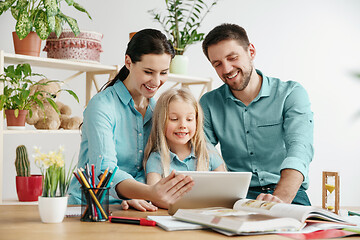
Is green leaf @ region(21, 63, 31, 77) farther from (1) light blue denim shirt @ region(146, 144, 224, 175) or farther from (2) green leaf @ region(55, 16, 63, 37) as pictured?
(1) light blue denim shirt @ region(146, 144, 224, 175)

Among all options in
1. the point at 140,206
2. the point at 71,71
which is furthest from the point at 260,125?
the point at 71,71

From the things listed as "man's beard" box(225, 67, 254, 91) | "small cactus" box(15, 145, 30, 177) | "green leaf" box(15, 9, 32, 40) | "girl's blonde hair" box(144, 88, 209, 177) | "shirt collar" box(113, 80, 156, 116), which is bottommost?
"small cactus" box(15, 145, 30, 177)

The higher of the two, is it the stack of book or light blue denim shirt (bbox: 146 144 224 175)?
light blue denim shirt (bbox: 146 144 224 175)

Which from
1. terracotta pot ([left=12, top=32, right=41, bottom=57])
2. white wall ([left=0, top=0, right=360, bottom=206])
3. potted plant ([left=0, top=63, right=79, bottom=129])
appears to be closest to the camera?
potted plant ([left=0, top=63, right=79, bottom=129])

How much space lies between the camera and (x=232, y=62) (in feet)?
7.27

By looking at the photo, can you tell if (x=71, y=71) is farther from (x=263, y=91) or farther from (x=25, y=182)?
(x=263, y=91)

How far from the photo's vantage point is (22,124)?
8.51ft

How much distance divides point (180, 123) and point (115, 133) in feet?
0.94

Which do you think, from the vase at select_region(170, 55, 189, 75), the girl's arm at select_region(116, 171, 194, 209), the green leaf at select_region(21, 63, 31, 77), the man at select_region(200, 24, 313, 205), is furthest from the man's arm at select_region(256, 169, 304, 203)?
the vase at select_region(170, 55, 189, 75)

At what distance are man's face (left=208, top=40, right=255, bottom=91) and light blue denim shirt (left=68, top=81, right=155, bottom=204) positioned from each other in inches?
18.3

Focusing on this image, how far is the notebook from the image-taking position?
126cm

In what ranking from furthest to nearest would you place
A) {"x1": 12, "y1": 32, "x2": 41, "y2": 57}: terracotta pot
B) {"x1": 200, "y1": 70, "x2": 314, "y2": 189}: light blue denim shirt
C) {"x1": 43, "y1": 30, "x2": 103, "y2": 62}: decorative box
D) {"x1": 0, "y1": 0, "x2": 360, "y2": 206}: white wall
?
{"x1": 0, "y1": 0, "x2": 360, "y2": 206}: white wall → {"x1": 43, "y1": 30, "x2": 103, "y2": 62}: decorative box → {"x1": 12, "y1": 32, "x2": 41, "y2": 57}: terracotta pot → {"x1": 200, "y1": 70, "x2": 314, "y2": 189}: light blue denim shirt

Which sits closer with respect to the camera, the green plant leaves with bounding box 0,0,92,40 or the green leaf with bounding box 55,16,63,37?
the green plant leaves with bounding box 0,0,92,40

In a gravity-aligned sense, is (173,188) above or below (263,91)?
below
